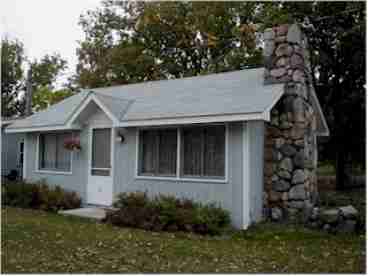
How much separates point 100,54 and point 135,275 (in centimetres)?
2037

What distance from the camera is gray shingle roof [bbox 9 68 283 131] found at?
856 cm

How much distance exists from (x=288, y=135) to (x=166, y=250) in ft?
14.2

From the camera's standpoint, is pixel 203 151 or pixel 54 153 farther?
pixel 54 153

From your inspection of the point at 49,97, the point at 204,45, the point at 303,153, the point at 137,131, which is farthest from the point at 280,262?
the point at 49,97

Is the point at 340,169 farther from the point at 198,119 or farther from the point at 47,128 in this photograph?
the point at 47,128

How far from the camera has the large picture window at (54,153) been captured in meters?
11.7

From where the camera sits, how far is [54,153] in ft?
39.4

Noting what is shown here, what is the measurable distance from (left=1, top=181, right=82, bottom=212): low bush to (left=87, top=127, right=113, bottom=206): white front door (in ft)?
1.79

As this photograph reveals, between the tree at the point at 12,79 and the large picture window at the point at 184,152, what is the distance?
23.3 metres

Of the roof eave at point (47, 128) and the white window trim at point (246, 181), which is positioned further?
the roof eave at point (47, 128)

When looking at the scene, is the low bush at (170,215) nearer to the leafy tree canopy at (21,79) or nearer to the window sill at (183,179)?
the window sill at (183,179)

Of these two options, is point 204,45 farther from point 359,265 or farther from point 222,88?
point 359,265

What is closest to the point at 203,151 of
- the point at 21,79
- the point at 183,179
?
the point at 183,179

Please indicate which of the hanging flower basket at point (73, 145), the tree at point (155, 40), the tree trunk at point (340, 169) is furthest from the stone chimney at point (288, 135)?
the tree at point (155, 40)
